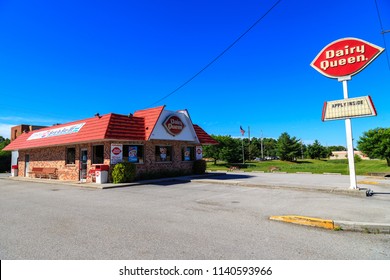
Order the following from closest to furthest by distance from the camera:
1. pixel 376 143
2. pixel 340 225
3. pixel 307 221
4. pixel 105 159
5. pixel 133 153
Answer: pixel 340 225 → pixel 307 221 → pixel 105 159 → pixel 133 153 → pixel 376 143

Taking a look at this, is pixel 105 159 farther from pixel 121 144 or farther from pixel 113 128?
pixel 113 128

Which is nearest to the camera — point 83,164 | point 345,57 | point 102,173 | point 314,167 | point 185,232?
point 185,232

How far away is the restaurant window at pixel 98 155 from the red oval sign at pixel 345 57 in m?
14.8

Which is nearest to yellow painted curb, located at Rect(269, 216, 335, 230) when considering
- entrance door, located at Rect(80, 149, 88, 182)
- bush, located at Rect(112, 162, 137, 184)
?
bush, located at Rect(112, 162, 137, 184)

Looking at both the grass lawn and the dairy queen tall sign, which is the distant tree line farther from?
the dairy queen tall sign

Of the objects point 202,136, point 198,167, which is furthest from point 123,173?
point 202,136

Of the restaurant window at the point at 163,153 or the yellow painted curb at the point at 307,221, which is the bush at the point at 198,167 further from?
the yellow painted curb at the point at 307,221

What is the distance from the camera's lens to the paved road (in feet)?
15.0

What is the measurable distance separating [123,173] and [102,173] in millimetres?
1406

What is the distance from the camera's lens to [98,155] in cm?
1867
